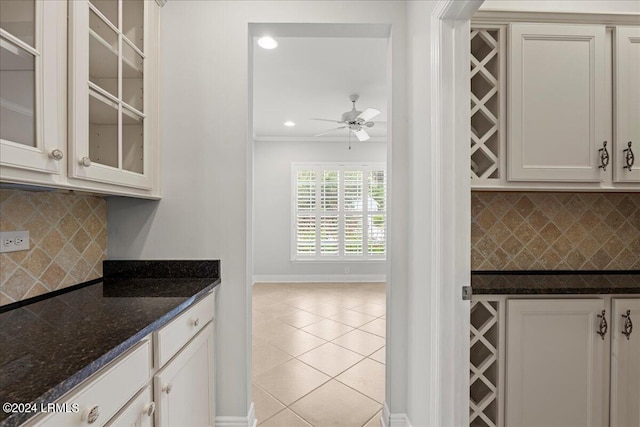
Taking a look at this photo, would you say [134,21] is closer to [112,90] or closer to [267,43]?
[112,90]

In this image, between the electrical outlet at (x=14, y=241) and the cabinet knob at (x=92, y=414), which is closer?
the cabinet knob at (x=92, y=414)

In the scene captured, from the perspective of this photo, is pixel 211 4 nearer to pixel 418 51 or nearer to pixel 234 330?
pixel 418 51

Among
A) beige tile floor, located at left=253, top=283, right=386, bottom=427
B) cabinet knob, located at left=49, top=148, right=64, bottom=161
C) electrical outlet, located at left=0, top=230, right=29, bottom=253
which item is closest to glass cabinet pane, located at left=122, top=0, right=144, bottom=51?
cabinet knob, located at left=49, top=148, right=64, bottom=161

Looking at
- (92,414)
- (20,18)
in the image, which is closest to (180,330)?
(92,414)

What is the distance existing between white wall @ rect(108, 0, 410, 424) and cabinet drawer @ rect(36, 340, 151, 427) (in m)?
0.72

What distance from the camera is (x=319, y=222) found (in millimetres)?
5816

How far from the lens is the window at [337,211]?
19.0 ft

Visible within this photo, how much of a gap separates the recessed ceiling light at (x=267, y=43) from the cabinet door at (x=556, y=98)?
5.84ft

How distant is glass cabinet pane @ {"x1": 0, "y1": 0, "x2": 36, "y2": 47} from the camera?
865 millimetres

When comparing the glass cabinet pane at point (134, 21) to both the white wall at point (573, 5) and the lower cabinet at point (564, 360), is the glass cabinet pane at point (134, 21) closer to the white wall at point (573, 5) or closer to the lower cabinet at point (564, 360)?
the white wall at point (573, 5)

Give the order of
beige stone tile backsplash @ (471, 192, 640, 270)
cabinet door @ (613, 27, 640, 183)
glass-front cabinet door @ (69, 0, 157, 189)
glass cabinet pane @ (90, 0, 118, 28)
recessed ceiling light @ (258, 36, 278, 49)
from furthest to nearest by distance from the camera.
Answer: recessed ceiling light @ (258, 36, 278, 49), beige stone tile backsplash @ (471, 192, 640, 270), cabinet door @ (613, 27, 640, 183), glass cabinet pane @ (90, 0, 118, 28), glass-front cabinet door @ (69, 0, 157, 189)

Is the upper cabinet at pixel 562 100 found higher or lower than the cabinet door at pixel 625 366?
higher

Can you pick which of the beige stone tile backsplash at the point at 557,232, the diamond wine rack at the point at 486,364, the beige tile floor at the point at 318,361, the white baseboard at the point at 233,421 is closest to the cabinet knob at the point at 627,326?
the beige stone tile backsplash at the point at 557,232

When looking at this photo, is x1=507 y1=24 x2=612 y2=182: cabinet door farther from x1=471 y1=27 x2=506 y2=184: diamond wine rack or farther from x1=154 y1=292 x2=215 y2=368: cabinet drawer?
x1=154 y1=292 x2=215 y2=368: cabinet drawer
